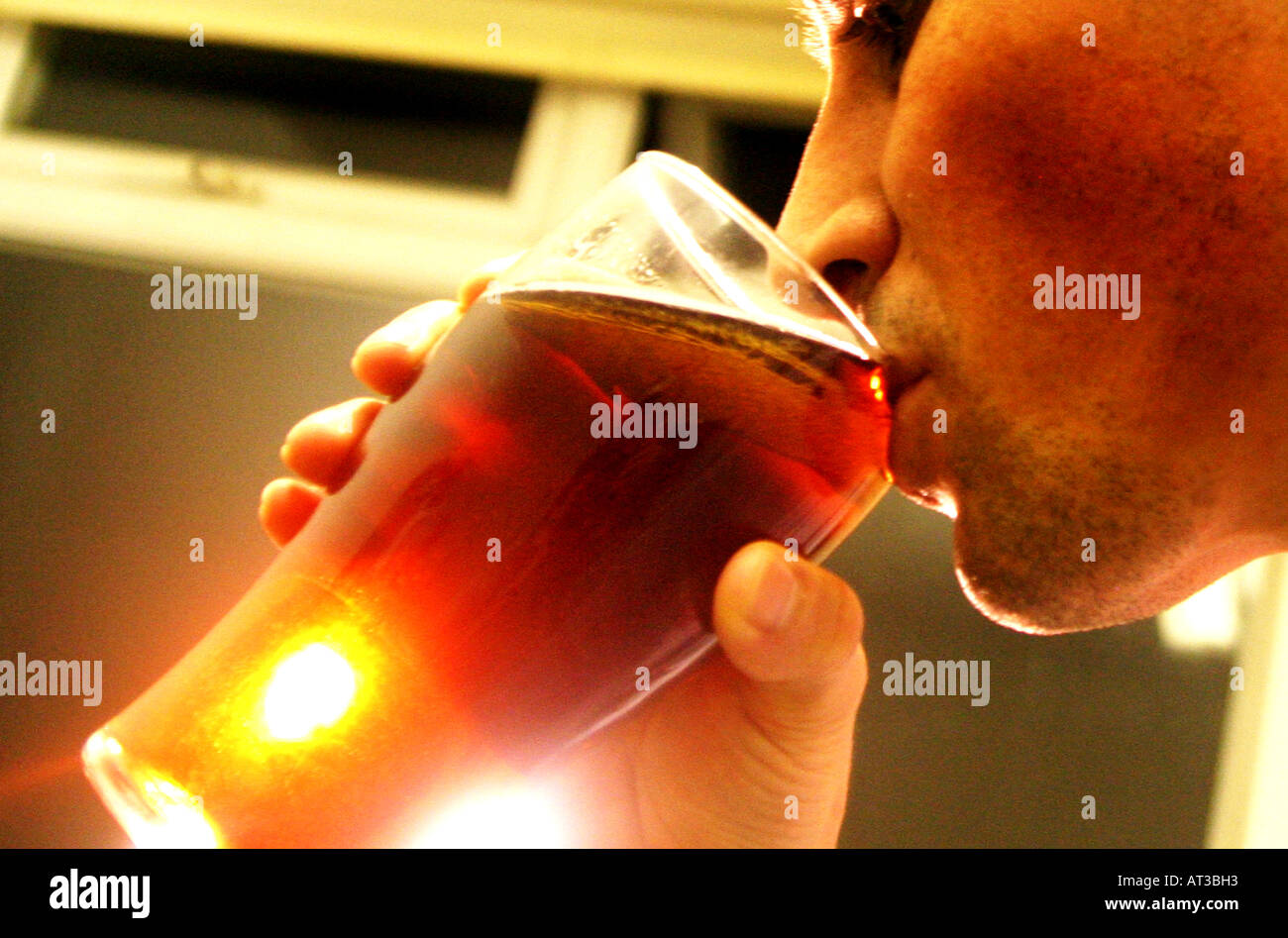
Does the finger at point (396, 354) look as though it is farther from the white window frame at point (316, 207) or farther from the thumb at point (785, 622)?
the white window frame at point (316, 207)

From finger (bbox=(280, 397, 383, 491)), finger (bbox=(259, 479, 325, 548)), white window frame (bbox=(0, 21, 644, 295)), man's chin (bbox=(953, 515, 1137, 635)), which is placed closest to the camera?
man's chin (bbox=(953, 515, 1137, 635))

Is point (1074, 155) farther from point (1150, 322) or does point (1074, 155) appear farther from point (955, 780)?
point (955, 780)

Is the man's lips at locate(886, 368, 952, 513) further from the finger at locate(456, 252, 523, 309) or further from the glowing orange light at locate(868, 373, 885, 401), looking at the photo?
the finger at locate(456, 252, 523, 309)

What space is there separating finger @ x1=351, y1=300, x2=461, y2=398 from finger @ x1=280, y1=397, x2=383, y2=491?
0.06 ft

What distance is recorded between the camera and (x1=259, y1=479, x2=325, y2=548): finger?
2.77 feet

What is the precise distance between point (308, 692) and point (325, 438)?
0.98 ft

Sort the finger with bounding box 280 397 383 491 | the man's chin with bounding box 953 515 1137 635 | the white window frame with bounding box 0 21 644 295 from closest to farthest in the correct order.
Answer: the man's chin with bounding box 953 515 1137 635
the finger with bounding box 280 397 383 491
the white window frame with bounding box 0 21 644 295

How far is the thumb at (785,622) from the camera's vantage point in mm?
521

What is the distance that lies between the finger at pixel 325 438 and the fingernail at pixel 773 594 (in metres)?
0.31

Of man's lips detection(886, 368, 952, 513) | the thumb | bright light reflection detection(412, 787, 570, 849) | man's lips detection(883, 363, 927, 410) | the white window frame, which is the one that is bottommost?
bright light reflection detection(412, 787, 570, 849)

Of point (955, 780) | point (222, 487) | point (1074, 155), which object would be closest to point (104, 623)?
point (222, 487)

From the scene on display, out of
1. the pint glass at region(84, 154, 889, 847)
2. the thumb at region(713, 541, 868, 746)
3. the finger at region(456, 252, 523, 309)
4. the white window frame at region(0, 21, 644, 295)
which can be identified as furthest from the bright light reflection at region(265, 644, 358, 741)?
the white window frame at region(0, 21, 644, 295)

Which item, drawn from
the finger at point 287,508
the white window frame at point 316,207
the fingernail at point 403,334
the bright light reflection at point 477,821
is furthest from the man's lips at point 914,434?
the white window frame at point 316,207
